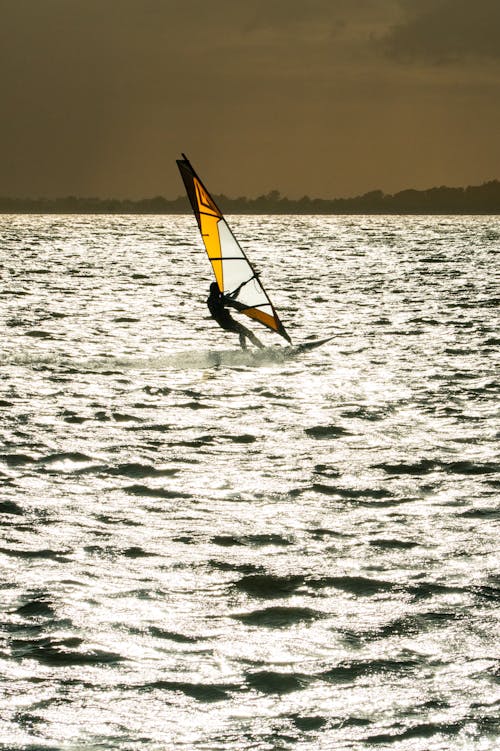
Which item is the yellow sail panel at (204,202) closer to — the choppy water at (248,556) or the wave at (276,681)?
the choppy water at (248,556)

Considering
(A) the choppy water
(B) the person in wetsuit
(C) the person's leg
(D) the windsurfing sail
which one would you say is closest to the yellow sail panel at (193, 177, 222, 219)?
(D) the windsurfing sail

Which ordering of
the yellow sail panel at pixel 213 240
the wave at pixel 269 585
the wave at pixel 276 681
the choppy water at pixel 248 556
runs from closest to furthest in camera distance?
the choppy water at pixel 248 556
the wave at pixel 276 681
the wave at pixel 269 585
the yellow sail panel at pixel 213 240

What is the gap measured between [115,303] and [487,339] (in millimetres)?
13264

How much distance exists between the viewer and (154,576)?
7.00 m

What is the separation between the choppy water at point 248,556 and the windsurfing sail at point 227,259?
1026mm

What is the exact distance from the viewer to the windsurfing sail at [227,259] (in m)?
17.7

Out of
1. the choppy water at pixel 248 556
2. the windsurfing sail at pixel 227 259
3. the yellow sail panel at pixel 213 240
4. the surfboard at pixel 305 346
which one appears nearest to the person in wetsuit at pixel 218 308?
the windsurfing sail at pixel 227 259

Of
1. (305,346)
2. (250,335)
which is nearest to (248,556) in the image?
(250,335)

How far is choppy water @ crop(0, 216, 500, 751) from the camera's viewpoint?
518 centimetres

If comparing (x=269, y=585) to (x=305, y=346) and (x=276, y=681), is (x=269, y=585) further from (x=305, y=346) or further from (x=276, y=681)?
(x=305, y=346)

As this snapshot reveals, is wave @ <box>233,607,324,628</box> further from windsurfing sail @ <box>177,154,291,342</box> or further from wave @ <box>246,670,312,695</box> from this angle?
windsurfing sail @ <box>177,154,291,342</box>

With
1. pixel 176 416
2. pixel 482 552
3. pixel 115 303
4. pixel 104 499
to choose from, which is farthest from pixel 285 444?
pixel 115 303

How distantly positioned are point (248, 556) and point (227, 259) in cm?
1074

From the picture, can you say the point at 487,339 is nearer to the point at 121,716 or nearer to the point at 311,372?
the point at 311,372
